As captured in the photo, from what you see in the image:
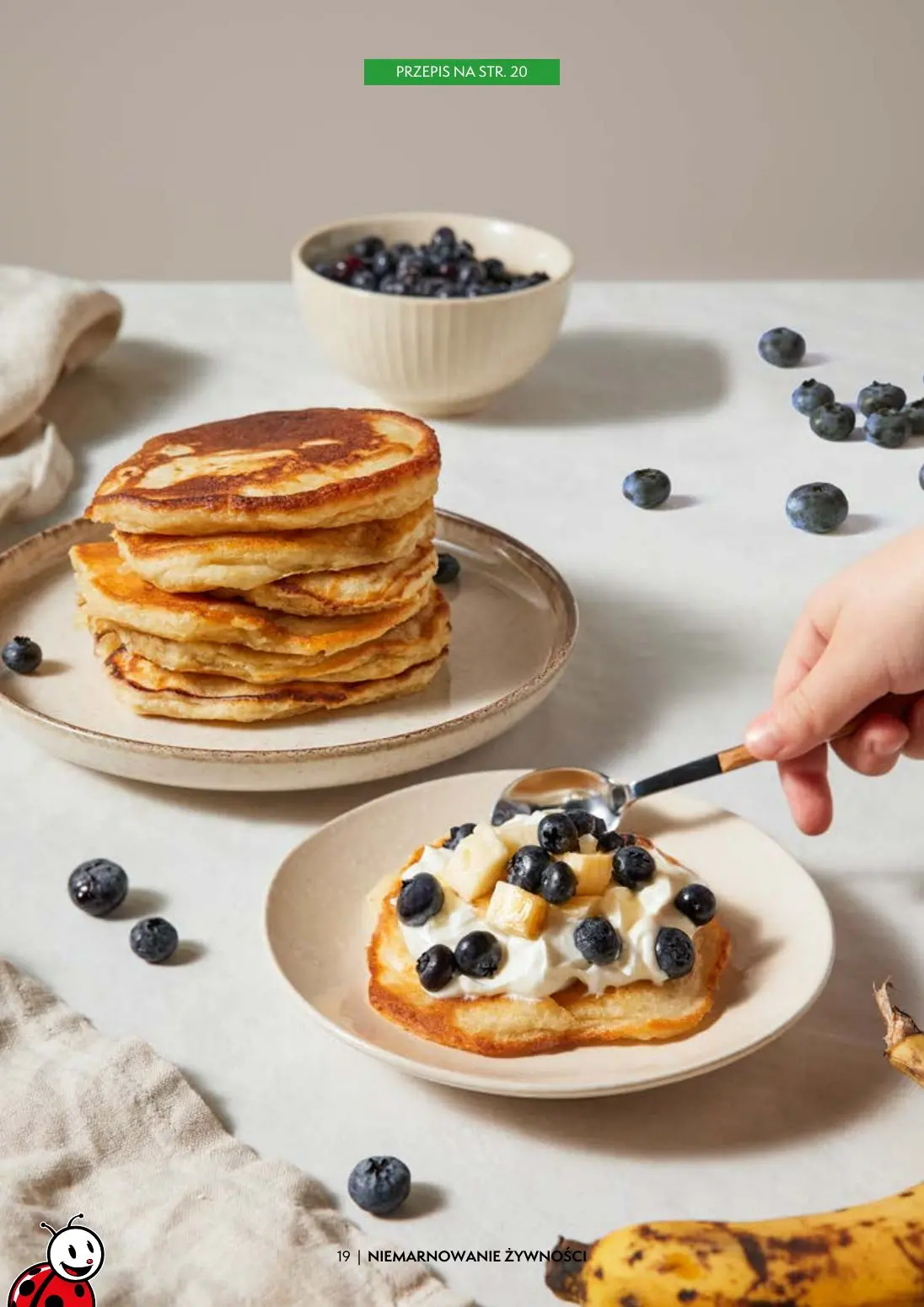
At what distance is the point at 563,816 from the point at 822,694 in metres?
0.26

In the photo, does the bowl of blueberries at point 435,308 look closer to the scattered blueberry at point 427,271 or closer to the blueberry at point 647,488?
the scattered blueberry at point 427,271

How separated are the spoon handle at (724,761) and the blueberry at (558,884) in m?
0.24

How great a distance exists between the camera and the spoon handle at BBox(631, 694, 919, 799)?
1.48 metres

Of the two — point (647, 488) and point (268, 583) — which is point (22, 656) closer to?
point (268, 583)

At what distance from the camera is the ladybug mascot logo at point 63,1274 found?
42.1 inches

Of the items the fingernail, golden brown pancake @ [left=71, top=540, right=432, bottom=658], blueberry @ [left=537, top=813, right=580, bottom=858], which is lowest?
golden brown pancake @ [left=71, top=540, right=432, bottom=658]

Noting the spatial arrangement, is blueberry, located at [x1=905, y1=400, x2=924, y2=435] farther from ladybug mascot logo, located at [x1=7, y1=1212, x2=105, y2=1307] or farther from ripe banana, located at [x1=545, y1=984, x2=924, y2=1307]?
ladybug mascot logo, located at [x1=7, y1=1212, x2=105, y2=1307]

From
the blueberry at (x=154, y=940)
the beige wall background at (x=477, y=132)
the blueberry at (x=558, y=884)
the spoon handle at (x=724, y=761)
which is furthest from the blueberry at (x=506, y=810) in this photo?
the beige wall background at (x=477, y=132)

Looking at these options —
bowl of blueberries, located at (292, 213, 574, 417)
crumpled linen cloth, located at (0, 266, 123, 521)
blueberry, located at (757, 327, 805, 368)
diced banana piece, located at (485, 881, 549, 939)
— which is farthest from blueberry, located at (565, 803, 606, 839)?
blueberry, located at (757, 327, 805, 368)

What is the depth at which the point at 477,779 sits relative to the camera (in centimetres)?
160

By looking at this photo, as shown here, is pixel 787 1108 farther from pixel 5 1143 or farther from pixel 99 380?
pixel 99 380

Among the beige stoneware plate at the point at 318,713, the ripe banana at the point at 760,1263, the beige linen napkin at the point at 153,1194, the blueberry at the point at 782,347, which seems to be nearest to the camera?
the ripe banana at the point at 760,1263

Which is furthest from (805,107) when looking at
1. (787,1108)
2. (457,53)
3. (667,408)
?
(787,1108)

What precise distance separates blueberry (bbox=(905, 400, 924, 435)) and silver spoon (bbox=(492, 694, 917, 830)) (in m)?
1.36
